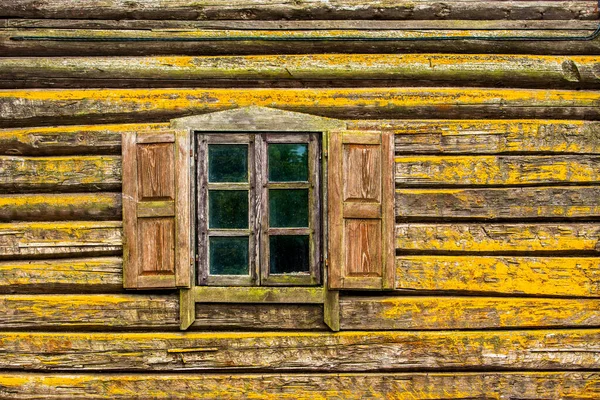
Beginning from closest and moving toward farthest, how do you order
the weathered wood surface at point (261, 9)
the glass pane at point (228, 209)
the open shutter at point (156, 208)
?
1. the open shutter at point (156, 208)
2. the glass pane at point (228, 209)
3. the weathered wood surface at point (261, 9)

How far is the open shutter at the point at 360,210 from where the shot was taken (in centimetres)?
396

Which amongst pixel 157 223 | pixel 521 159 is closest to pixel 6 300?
pixel 157 223

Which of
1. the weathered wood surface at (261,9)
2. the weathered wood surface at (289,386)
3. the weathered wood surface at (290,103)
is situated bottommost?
the weathered wood surface at (289,386)

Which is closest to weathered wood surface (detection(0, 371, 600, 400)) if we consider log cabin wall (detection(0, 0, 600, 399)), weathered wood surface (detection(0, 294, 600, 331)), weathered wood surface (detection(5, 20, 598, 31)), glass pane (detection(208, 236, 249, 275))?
log cabin wall (detection(0, 0, 600, 399))

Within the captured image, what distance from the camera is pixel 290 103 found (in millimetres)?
4059

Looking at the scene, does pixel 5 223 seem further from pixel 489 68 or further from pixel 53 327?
pixel 489 68

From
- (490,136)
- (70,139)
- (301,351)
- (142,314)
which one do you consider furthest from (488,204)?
(70,139)

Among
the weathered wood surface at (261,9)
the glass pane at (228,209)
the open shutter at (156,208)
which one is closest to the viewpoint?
the open shutter at (156,208)

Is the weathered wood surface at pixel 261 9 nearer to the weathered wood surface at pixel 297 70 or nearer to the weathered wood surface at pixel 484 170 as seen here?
the weathered wood surface at pixel 297 70

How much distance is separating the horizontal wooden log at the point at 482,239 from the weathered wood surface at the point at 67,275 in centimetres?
190

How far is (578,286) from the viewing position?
4.04 m

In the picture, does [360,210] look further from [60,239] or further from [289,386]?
[60,239]

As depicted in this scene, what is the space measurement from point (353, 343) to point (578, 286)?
5.05 ft

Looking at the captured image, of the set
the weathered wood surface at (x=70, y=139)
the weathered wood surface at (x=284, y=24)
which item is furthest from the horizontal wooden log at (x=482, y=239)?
the weathered wood surface at (x=70, y=139)
